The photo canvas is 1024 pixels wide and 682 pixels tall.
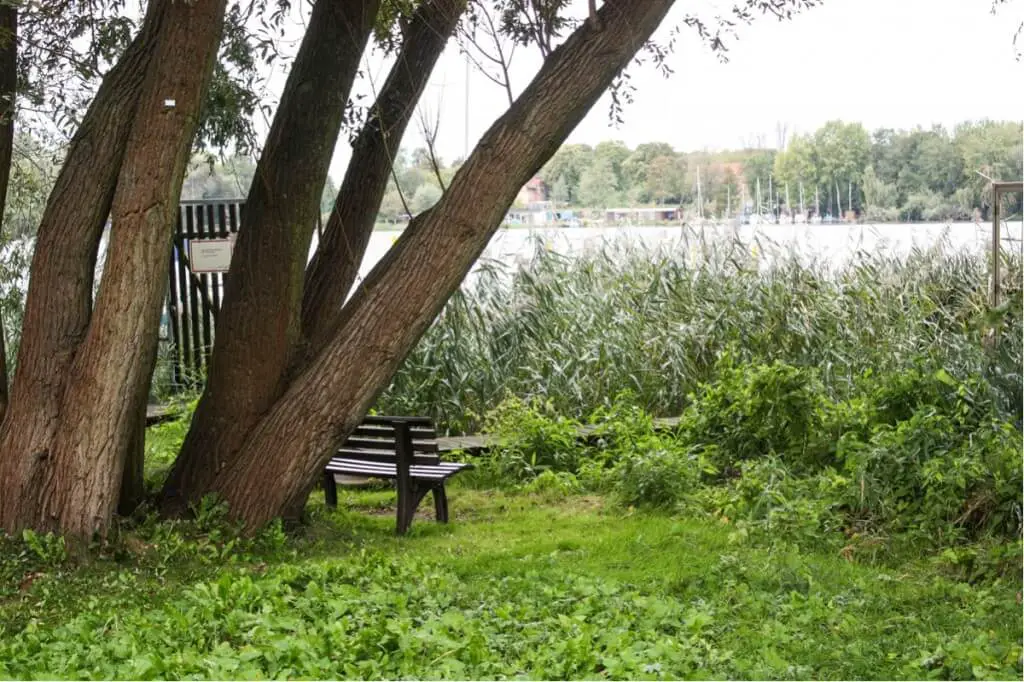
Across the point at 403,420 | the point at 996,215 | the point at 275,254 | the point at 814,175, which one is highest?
the point at 814,175

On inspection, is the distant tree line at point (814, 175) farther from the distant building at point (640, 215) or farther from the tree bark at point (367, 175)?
the tree bark at point (367, 175)

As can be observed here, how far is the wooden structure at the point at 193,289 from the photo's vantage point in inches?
425

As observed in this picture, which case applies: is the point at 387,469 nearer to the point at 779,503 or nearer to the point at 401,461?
the point at 401,461

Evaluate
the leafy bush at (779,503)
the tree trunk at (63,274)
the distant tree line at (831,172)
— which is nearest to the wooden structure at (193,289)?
the distant tree line at (831,172)

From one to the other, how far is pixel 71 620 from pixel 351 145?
3.36m

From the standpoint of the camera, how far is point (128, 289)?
548cm

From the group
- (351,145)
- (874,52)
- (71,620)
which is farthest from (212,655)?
(874,52)

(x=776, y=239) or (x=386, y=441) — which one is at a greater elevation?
(x=776, y=239)

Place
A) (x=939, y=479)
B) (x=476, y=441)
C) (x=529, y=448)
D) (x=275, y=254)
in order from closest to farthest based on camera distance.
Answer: (x=939, y=479) → (x=275, y=254) → (x=529, y=448) → (x=476, y=441)

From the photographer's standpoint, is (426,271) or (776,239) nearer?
(426,271)

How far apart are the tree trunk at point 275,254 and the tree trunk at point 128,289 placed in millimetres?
676

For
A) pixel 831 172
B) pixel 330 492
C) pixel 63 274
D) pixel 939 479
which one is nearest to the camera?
pixel 63 274

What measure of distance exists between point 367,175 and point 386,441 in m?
1.56

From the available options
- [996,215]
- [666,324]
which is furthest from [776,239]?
[996,215]
